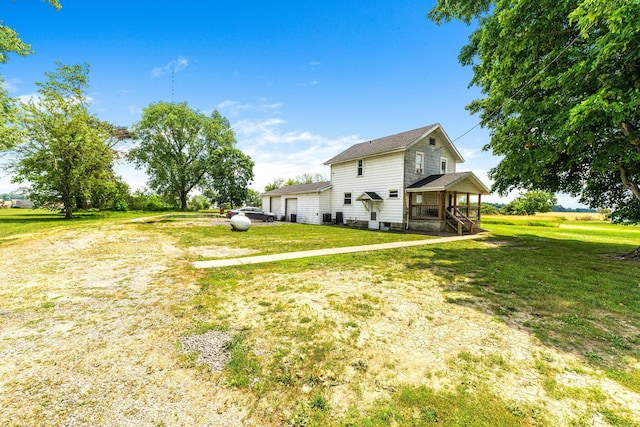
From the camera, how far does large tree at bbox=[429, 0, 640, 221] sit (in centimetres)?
635

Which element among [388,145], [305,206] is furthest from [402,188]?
[305,206]

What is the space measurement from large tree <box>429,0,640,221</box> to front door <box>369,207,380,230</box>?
11319mm

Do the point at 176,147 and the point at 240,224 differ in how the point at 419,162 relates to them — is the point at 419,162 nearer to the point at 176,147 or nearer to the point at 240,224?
the point at 240,224

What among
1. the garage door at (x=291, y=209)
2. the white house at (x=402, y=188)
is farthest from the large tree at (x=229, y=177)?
the white house at (x=402, y=188)

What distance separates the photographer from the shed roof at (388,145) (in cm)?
1886

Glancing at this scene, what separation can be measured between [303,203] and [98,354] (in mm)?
23185

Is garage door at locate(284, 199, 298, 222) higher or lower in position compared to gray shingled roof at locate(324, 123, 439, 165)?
lower

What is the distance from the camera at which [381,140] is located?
2322 centimetres

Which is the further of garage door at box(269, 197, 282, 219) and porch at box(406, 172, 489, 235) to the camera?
garage door at box(269, 197, 282, 219)

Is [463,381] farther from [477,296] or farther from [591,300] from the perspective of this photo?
[591,300]

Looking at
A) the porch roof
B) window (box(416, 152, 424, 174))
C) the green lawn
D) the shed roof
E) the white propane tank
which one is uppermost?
the shed roof

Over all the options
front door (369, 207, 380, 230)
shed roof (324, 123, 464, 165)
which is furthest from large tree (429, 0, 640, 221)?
front door (369, 207, 380, 230)

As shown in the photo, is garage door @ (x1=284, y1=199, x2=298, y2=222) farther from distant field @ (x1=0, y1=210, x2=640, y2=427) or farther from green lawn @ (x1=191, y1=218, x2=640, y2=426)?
distant field @ (x1=0, y1=210, x2=640, y2=427)

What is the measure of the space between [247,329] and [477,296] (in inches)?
178
